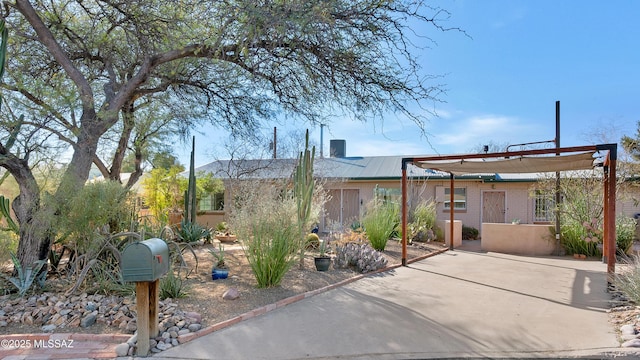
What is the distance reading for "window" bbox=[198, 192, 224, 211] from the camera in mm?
18828

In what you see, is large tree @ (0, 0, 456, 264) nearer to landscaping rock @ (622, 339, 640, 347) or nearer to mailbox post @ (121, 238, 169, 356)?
mailbox post @ (121, 238, 169, 356)

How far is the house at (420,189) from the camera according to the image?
16.2 meters

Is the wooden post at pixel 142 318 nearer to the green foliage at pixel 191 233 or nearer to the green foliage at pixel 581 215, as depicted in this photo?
the green foliage at pixel 191 233

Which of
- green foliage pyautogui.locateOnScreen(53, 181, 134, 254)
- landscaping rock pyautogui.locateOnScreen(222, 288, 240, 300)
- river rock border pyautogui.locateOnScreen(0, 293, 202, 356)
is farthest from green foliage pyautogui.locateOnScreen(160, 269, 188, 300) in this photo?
green foliage pyautogui.locateOnScreen(53, 181, 134, 254)

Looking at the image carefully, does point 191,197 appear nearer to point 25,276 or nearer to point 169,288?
point 25,276

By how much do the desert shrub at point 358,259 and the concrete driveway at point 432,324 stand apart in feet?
1.44

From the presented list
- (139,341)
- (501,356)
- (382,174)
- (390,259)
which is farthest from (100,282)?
(382,174)

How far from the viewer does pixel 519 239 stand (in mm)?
12234

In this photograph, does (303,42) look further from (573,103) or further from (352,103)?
(573,103)

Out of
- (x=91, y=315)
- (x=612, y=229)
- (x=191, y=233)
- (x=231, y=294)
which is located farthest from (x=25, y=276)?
(x=612, y=229)

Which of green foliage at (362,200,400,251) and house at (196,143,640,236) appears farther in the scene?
house at (196,143,640,236)

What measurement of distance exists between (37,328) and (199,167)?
→ 53.6 feet

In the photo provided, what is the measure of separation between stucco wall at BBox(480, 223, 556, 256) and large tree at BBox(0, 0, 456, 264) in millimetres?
7421

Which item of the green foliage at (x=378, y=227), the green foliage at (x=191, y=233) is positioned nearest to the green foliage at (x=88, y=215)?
the green foliage at (x=191, y=233)
